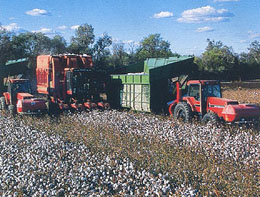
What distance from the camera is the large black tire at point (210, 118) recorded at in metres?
11.3

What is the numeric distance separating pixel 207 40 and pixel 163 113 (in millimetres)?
49325

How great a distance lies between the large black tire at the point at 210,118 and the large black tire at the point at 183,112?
0.74 meters

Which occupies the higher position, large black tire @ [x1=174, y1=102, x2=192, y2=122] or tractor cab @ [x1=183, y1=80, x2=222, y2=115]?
tractor cab @ [x1=183, y1=80, x2=222, y2=115]

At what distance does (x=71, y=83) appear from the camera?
16891 millimetres

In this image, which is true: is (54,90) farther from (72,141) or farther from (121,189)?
(121,189)

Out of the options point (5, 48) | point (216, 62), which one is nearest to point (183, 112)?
point (5, 48)

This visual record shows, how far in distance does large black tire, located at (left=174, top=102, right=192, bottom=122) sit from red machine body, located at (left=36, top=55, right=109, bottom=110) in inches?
179

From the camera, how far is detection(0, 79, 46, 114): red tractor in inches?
594

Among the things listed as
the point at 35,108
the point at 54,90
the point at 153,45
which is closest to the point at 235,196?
the point at 35,108

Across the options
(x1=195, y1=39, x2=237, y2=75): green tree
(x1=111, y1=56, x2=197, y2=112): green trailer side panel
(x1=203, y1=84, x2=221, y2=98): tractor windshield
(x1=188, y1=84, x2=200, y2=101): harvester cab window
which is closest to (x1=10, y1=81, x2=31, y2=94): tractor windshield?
(x1=111, y1=56, x2=197, y2=112): green trailer side panel

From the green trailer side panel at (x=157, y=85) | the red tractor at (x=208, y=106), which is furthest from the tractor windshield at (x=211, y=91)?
the green trailer side panel at (x=157, y=85)

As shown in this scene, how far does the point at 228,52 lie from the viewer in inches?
1912

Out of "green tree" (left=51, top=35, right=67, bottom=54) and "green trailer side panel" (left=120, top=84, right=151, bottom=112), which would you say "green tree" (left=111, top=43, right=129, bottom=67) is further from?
"green trailer side panel" (left=120, top=84, right=151, bottom=112)

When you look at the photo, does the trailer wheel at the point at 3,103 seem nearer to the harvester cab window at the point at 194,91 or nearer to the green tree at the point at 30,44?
the harvester cab window at the point at 194,91
